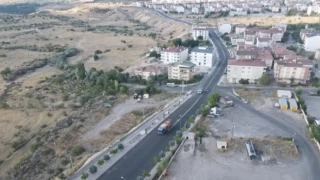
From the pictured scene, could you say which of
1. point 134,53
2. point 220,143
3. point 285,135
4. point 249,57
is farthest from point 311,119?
point 134,53

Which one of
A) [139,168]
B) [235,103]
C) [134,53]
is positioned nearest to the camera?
[139,168]

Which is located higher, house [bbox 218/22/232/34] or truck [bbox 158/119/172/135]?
house [bbox 218/22/232/34]

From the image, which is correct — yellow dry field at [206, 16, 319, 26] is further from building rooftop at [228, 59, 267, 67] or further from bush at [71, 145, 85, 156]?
bush at [71, 145, 85, 156]

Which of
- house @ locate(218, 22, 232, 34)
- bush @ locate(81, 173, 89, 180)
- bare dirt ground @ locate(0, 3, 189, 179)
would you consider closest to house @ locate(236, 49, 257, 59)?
bare dirt ground @ locate(0, 3, 189, 179)

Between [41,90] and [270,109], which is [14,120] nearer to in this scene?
[41,90]

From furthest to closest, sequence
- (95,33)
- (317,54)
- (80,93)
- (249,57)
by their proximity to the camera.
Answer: (95,33)
(317,54)
(249,57)
(80,93)

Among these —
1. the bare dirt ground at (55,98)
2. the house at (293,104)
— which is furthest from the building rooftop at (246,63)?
the bare dirt ground at (55,98)
